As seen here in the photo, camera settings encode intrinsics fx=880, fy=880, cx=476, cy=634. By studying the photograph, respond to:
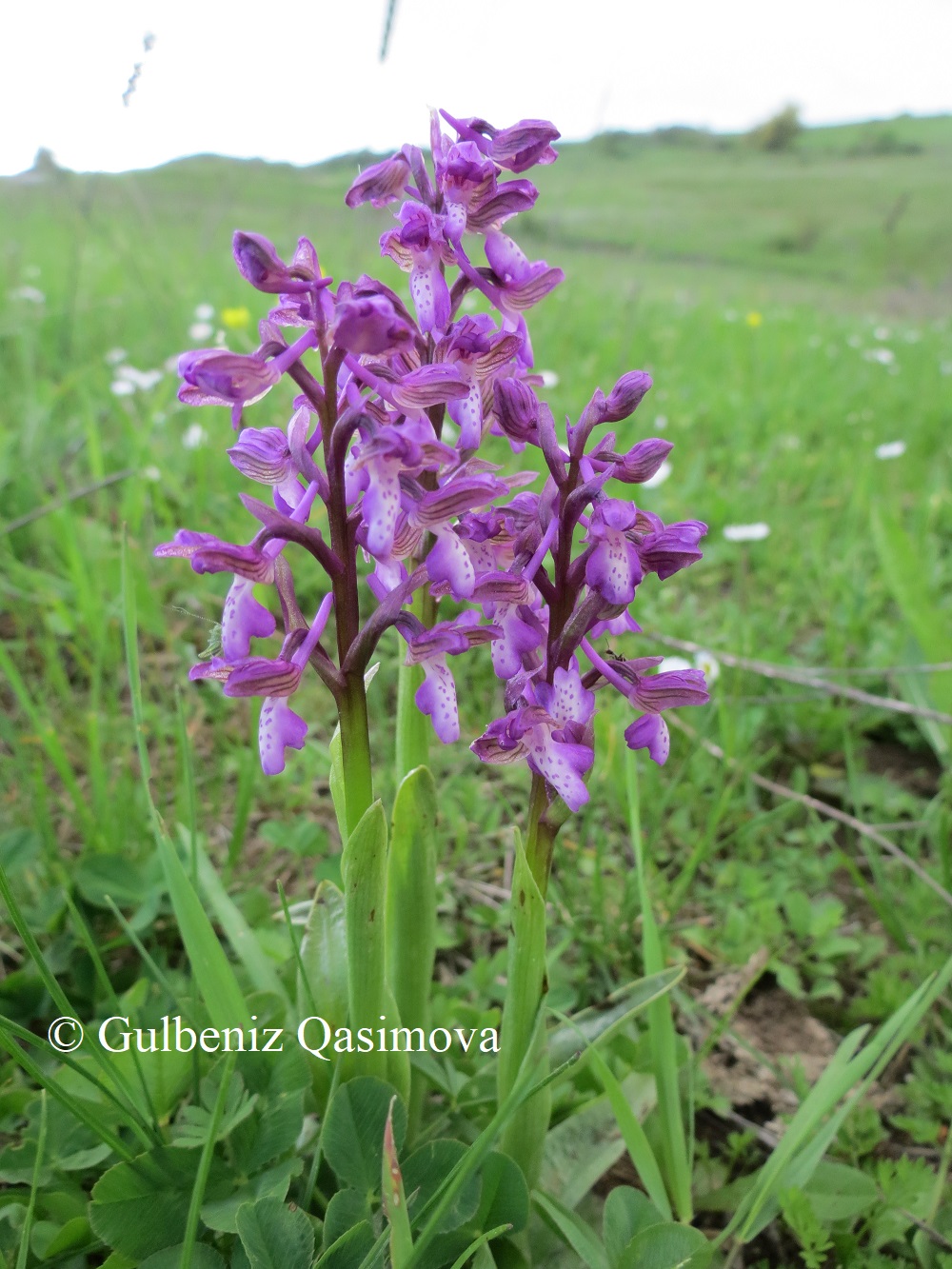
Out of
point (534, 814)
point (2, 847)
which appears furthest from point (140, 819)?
point (534, 814)

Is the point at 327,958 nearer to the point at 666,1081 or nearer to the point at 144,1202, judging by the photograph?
the point at 144,1202

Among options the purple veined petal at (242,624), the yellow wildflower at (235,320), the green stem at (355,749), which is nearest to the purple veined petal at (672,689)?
the green stem at (355,749)

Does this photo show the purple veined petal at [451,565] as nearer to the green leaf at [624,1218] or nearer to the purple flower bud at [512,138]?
the purple flower bud at [512,138]

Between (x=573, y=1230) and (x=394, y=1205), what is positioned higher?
(x=394, y=1205)

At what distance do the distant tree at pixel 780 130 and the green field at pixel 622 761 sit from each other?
131 feet

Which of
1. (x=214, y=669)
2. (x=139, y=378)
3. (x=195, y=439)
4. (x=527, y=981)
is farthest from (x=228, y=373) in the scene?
(x=139, y=378)

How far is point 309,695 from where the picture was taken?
2.44m

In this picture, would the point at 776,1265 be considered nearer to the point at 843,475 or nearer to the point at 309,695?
the point at 309,695

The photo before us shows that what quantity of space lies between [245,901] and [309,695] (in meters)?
0.80

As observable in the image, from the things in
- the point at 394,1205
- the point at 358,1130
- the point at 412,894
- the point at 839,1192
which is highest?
the point at 412,894

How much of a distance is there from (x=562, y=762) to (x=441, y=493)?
33cm

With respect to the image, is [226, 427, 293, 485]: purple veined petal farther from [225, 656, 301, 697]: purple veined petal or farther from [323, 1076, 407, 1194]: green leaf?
[323, 1076, 407, 1194]: green leaf

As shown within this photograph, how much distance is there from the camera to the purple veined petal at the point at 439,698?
3.39 feet

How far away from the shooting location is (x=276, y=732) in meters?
1.01
